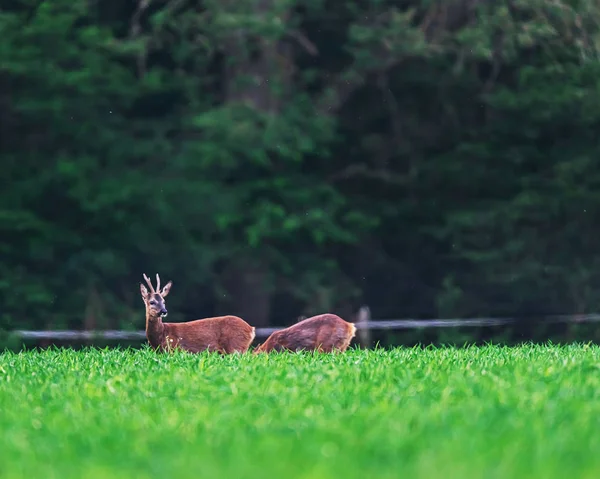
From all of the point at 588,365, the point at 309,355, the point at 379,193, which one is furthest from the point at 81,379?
the point at 379,193

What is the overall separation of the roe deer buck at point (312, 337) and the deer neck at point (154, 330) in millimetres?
1034

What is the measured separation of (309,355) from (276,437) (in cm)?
520

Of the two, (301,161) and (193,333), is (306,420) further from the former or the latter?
(301,161)

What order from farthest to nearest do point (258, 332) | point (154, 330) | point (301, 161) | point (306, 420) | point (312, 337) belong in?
point (301, 161) → point (258, 332) → point (154, 330) → point (312, 337) → point (306, 420)

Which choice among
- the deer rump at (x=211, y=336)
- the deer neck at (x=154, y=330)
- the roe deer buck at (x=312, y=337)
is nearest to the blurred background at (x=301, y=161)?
the deer rump at (x=211, y=336)

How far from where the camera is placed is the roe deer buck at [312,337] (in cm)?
1161

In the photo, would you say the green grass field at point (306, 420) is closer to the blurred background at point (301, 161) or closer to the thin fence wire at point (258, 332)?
the thin fence wire at point (258, 332)

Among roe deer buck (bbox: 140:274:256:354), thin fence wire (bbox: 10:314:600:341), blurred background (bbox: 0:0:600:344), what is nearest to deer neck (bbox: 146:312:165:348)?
roe deer buck (bbox: 140:274:256:354)

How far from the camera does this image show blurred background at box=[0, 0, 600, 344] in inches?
651

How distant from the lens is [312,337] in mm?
11680

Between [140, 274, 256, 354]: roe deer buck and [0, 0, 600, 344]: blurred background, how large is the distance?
4.25 meters

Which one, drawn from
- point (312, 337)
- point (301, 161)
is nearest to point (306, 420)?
point (312, 337)

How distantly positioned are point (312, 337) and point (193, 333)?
48.9 inches

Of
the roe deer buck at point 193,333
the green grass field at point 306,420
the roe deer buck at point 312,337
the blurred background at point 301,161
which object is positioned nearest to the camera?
the green grass field at point 306,420
